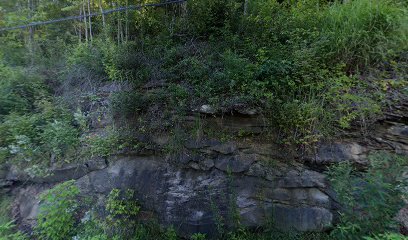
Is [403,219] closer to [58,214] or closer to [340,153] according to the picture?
[340,153]

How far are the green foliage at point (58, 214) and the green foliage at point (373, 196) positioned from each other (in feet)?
11.5

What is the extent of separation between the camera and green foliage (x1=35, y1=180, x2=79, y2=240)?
3.36 meters

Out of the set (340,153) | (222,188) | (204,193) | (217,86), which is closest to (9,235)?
(204,193)

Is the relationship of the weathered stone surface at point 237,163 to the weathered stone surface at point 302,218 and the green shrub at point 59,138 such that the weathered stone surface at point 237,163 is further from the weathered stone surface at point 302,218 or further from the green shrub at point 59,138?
the green shrub at point 59,138

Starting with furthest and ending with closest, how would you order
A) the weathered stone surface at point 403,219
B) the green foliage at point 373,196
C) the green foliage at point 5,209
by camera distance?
the green foliage at point 5,209
the weathered stone surface at point 403,219
the green foliage at point 373,196

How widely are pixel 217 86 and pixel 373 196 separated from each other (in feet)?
7.72

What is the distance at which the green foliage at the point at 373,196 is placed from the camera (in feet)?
7.88

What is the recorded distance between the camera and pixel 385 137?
3285 millimetres

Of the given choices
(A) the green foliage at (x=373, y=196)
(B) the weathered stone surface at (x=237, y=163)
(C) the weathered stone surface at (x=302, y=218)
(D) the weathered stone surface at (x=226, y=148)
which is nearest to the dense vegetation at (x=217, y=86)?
(A) the green foliage at (x=373, y=196)

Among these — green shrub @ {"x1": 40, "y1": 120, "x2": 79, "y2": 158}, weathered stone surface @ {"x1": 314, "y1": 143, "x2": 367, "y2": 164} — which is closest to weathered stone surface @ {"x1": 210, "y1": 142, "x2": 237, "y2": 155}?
weathered stone surface @ {"x1": 314, "y1": 143, "x2": 367, "y2": 164}

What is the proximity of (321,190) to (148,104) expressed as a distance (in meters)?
2.87

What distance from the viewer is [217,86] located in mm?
3760

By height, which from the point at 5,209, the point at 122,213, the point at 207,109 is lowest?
the point at 5,209

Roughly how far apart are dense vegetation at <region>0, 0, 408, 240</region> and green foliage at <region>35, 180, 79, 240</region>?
16 mm
